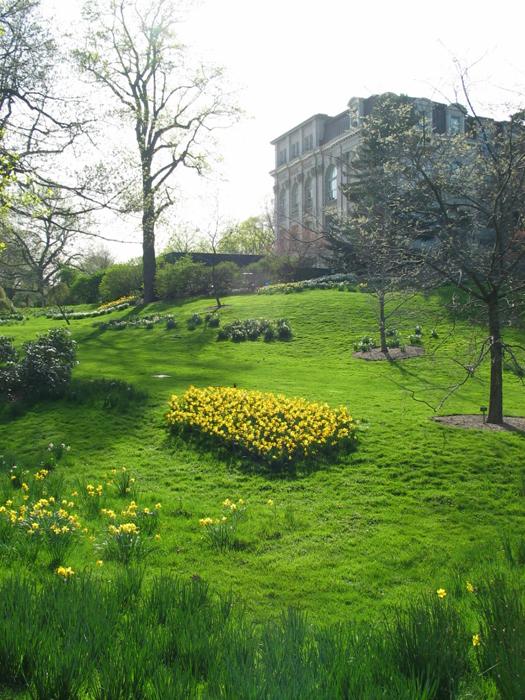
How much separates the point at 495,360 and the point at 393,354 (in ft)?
27.2

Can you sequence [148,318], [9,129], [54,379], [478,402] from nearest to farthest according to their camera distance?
[54,379]
[478,402]
[9,129]
[148,318]

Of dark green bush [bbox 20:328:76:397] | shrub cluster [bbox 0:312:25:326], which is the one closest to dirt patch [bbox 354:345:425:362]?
dark green bush [bbox 20:328:76:397]

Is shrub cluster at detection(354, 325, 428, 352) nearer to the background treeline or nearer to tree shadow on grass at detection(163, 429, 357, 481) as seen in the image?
the background treeline

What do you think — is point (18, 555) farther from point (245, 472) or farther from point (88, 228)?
point (88, 228)

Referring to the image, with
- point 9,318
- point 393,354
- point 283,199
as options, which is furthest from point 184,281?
point 283,199

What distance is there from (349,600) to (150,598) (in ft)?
6.97

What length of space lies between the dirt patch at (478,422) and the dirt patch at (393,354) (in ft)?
20.7

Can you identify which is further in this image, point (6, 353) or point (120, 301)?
point (120, 301)

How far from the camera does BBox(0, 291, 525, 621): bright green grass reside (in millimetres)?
5883

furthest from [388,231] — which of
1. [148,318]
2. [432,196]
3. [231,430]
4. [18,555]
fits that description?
[148,318]

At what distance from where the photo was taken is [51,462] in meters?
8.92

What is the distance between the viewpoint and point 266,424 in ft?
32.0

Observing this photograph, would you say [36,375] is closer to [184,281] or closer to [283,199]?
[184,281]

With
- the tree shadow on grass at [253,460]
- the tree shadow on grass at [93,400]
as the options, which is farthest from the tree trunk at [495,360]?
the tree shadow on grass at [93,400]
